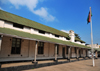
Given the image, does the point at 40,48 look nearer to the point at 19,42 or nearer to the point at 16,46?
the point at 19,42

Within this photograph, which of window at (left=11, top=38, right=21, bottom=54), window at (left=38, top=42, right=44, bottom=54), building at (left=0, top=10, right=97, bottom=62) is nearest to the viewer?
building at (left=0, top=10, right=97, bottom=62)

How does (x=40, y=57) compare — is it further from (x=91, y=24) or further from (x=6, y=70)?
(x=91, y=24)

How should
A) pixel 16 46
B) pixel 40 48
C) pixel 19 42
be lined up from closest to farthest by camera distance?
pixel 16 46, pixel 19 42, pixel 40 48

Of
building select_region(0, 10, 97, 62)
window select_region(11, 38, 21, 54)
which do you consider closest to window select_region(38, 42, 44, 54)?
building select_region(0, 10, 97, 62)

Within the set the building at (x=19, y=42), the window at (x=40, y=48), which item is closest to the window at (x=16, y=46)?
the building at (x=19, y=42)

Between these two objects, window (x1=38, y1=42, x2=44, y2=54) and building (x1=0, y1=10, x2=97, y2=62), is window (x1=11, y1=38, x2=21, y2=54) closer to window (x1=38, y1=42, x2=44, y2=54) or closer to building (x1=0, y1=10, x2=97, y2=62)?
building (x1=0, y1=10, x2=97, y2=62)

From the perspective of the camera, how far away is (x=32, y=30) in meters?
12.7

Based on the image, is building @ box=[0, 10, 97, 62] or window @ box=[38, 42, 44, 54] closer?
building @ box=[0, 10, 97, 62]

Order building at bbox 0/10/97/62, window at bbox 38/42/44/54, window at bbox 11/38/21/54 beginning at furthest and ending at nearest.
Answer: window at bbox 38/42/44/54 → window at bbox 11/38/21/54 → building at bbox 0/10/97/62

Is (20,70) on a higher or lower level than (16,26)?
lower

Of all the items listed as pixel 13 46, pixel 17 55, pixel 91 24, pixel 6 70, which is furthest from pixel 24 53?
pixel 91 24

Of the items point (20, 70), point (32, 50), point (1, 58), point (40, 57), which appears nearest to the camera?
point (20, 70)

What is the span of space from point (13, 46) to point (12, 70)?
3.77 m

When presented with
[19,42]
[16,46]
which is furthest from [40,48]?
[16,46]
